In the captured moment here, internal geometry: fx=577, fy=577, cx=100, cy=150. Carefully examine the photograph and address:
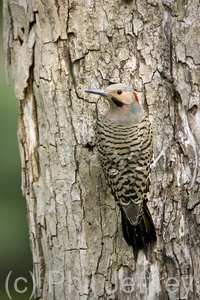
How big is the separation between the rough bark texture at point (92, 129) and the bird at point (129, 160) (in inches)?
2.8

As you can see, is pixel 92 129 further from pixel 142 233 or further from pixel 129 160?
pixel 142 233

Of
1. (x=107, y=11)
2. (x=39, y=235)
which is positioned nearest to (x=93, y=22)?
(x=107, y=11)

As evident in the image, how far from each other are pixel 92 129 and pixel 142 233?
752 mm

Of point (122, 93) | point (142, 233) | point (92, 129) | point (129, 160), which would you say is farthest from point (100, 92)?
point (142, 233)

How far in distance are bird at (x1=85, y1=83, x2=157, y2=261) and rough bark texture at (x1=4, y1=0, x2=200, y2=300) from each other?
0.07m

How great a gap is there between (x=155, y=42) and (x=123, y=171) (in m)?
0.86

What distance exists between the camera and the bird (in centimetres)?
360

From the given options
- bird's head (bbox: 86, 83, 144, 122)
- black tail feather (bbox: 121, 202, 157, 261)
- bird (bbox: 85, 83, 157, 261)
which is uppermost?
bird's head (bbox: 86, 83, 144, 122)

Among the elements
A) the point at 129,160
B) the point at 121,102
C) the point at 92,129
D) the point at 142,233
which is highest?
the point at 121,102

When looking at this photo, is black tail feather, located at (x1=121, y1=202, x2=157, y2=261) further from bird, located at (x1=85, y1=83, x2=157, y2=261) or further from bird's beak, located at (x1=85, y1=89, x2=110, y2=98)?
bird's beak, located at (x1=85, y1=89, x2=110, y2=98)

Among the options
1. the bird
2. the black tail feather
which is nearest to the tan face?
the bird

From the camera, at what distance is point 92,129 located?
3.79 meters

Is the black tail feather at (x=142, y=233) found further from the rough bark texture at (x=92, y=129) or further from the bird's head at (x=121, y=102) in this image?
the bird's head at (x=121, y=102)

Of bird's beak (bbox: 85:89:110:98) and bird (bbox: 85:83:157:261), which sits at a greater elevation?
bird's beak (bbox: 85:89:110:98)
